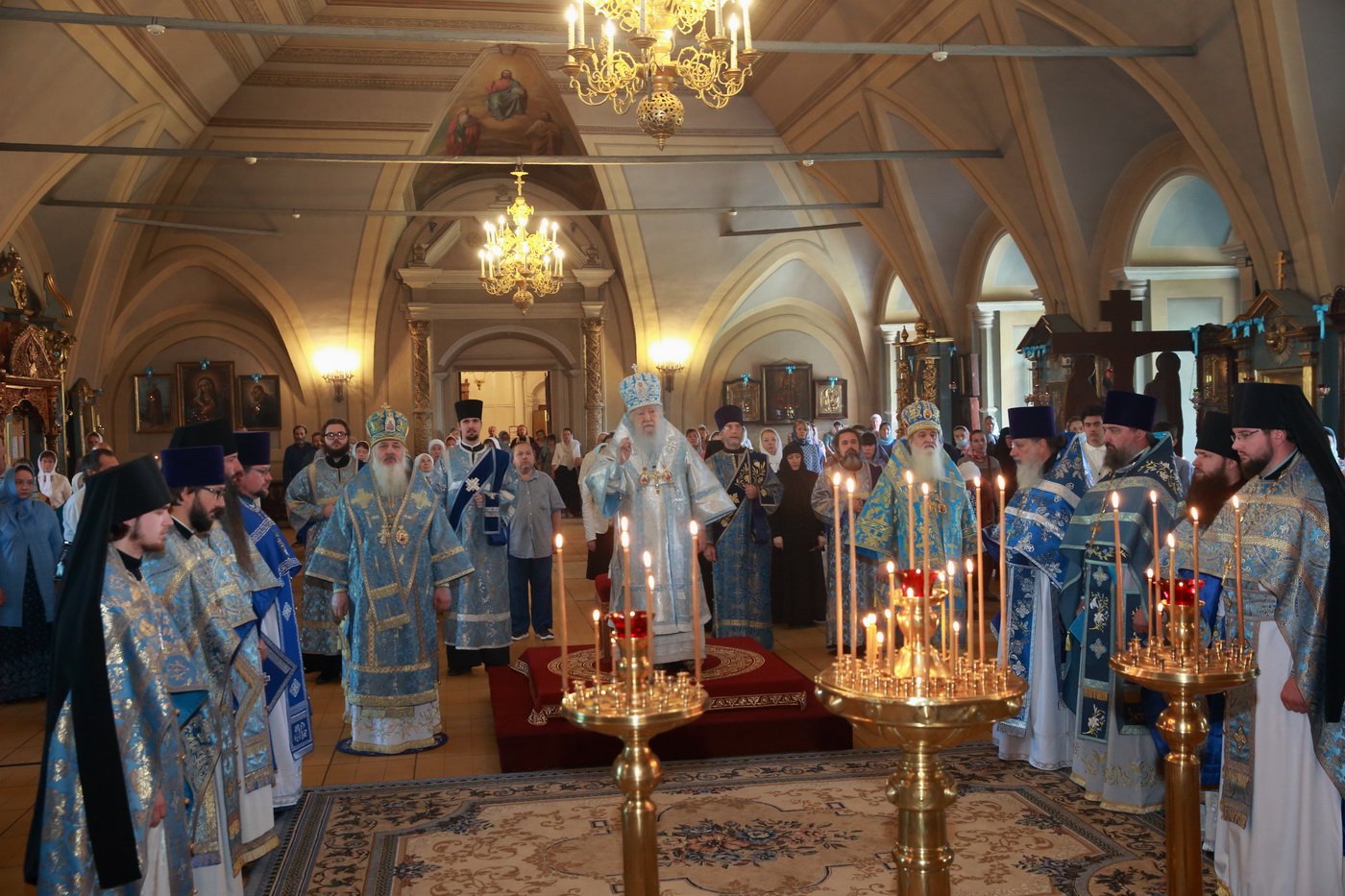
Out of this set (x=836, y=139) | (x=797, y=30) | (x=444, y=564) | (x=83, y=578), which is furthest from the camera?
(x=836, y=139)

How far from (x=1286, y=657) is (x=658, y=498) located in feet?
11.1

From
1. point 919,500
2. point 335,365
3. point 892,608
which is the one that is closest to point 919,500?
point 919,500

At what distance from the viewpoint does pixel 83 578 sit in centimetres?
314

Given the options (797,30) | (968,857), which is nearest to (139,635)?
(968,857)

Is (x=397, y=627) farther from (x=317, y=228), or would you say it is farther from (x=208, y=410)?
(x=208, y=410)

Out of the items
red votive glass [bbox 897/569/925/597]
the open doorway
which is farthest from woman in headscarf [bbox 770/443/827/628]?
the open doorway

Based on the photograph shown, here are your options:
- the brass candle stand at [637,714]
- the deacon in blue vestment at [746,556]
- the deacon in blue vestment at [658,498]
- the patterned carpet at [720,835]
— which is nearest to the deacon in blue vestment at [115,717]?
the brass candle stand at [637,714]

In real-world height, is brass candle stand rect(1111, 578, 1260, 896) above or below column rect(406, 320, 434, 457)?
below

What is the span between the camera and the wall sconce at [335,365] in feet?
67.2

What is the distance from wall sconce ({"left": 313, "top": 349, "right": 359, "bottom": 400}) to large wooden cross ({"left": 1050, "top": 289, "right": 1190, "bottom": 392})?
12706mm

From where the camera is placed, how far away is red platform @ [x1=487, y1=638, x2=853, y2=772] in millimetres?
6305

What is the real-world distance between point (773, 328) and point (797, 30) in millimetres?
8095

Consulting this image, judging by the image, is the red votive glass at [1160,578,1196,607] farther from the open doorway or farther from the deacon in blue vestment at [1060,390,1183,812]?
the open doorway

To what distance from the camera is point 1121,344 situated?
11383 millimetres
